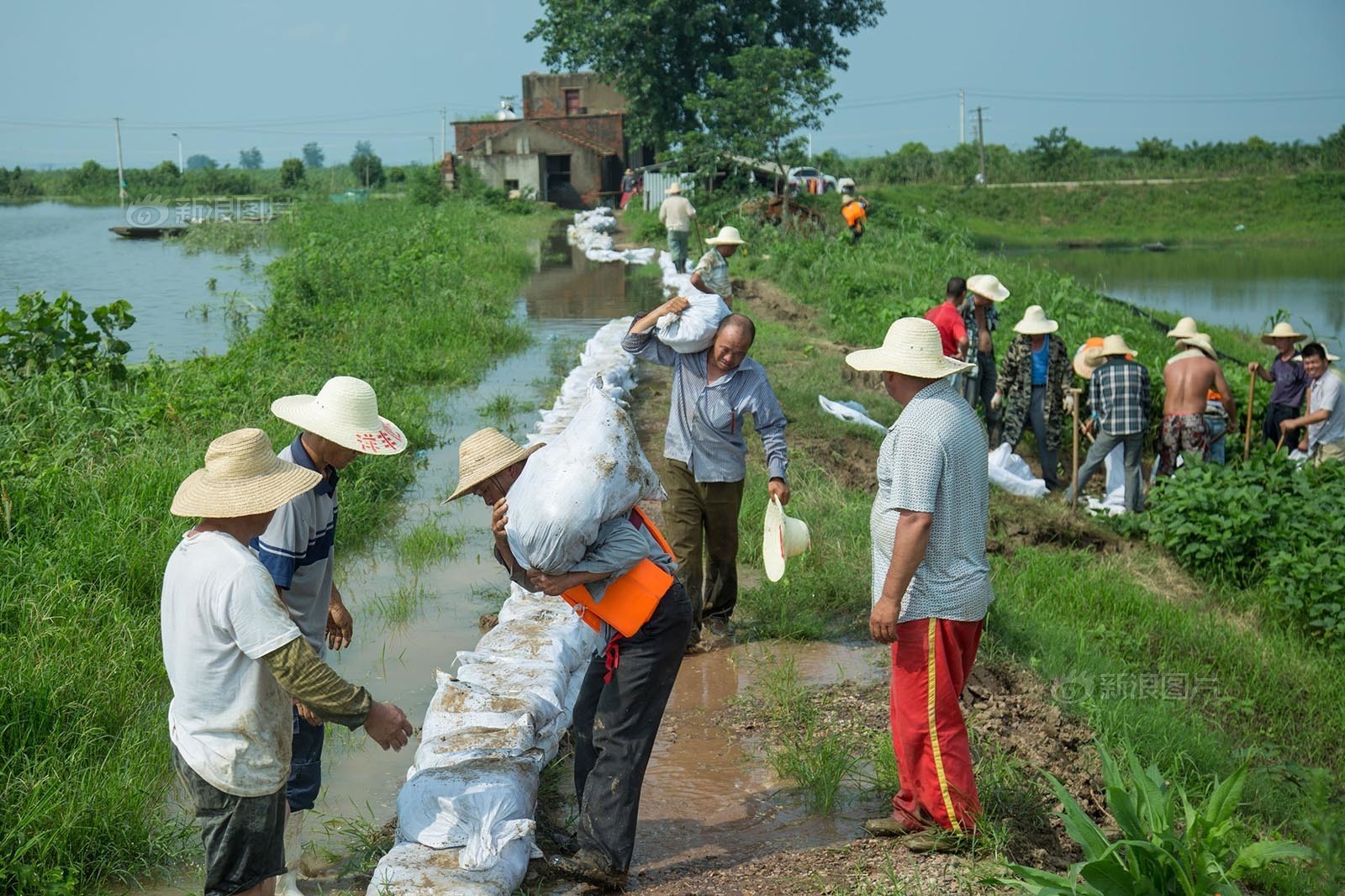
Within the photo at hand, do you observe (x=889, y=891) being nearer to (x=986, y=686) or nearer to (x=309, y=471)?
(x=986, y=686)

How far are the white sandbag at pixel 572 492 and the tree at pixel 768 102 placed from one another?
861 inches

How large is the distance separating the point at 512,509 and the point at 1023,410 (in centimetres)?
689

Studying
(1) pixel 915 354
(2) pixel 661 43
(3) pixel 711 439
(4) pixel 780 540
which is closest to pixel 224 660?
(1) pixel 915 354


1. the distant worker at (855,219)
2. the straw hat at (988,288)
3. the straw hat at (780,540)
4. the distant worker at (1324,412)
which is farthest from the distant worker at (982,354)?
the distant worker at (855,219)

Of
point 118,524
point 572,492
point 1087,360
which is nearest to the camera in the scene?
point 572,492

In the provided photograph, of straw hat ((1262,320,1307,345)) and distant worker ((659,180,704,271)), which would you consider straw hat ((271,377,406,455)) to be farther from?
distant worker ((659,180,704,271))

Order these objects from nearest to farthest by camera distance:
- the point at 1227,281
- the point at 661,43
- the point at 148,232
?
1. the point at 1227,281
2. the point at 661,43
3. the point at 148,232

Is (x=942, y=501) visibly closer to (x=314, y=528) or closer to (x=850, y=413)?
(x=314, y=528)

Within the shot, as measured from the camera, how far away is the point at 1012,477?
8625mm

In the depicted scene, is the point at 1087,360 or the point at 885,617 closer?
the point at 885,617

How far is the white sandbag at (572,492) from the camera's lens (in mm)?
2998

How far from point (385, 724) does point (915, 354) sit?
1.90m

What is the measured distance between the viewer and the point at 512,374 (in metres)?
11.8

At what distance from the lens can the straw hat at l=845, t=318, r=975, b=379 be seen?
3.47 m
